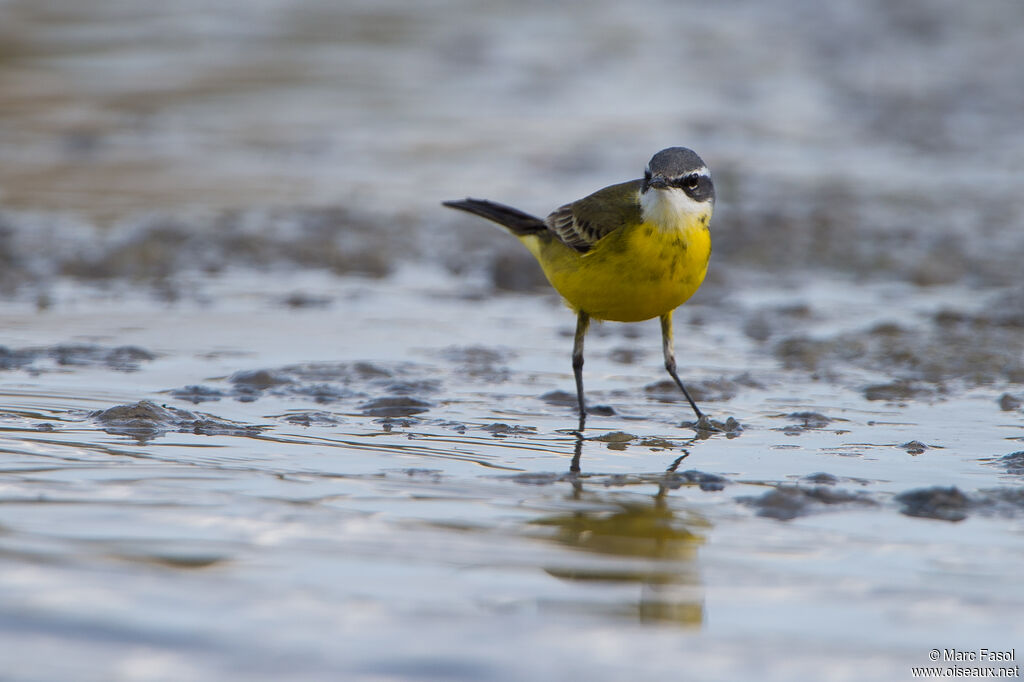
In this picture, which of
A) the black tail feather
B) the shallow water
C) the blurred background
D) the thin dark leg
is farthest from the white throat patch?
the blurred background

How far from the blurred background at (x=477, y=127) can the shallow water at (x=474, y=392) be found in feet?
0.26

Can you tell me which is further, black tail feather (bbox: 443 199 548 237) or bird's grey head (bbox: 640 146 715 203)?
black tail feather (bbox: 443 199 548 237)

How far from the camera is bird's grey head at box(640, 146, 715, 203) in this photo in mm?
6070

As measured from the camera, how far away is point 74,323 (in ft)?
24.5

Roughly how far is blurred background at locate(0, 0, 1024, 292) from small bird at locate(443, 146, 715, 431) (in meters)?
2.74

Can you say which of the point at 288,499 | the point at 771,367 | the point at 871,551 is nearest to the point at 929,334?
the point at 771,367

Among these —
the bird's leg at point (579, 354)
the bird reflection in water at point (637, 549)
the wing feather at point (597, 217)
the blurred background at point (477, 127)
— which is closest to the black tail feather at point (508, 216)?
the wing feather at point (597, 217)

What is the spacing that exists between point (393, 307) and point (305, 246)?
1.87 m

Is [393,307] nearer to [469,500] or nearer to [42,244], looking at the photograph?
[42,244]

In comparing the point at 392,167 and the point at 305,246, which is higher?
the point at 392,167

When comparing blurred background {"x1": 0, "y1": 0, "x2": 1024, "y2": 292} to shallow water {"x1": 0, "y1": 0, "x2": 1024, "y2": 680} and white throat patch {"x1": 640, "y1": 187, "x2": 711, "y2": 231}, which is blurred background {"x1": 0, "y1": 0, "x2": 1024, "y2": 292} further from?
white throat patch {"x1": 640, "y1": 187, "x2": 711, "y2": 231}

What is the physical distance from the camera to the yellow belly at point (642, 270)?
5.98m

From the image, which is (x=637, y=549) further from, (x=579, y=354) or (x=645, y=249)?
(x=579, y=354)

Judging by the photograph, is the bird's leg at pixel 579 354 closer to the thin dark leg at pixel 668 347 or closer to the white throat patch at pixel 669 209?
the thin dark leg at pixel 668 347
